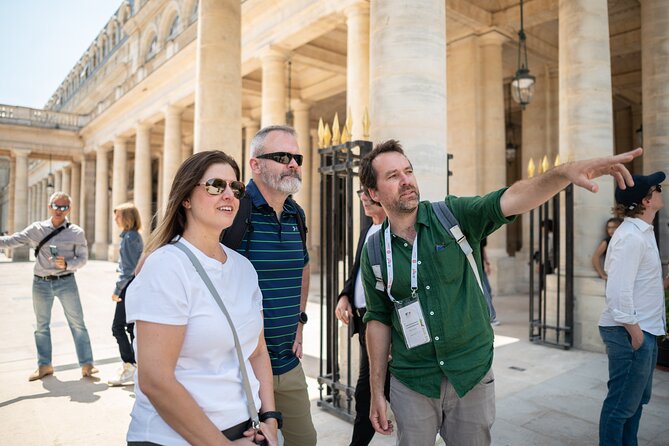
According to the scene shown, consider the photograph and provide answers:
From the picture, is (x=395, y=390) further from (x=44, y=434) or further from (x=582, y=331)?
(x=582, y=331)

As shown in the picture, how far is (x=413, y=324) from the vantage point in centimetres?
224

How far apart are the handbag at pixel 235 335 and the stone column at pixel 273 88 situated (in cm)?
1174

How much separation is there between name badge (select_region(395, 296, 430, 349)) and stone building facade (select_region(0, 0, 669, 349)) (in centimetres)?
160

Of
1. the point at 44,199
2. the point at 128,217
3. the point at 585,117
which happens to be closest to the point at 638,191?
the point at 585,117

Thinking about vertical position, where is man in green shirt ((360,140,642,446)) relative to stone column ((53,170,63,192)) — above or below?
below

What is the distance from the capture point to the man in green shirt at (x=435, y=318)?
2195 mm

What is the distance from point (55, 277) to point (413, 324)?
16.8 ft

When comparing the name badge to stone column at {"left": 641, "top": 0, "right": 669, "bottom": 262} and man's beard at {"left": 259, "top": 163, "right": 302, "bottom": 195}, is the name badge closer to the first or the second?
man's beard at {"left": 259, "top": 163, "right": 302, "bottom": 195}

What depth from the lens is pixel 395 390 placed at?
2.37 m

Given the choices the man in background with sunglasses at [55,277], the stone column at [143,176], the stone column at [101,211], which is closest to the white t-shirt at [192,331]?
the man in background with sunglasses at [55,277]

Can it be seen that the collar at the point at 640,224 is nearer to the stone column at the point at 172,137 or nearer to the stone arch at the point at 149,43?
the stone column at the point at 172,137

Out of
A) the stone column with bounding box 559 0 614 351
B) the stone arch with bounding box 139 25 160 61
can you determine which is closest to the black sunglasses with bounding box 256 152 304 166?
the stone column with bounding box 559 0 614 351

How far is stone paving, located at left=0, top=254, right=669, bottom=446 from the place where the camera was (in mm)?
3957

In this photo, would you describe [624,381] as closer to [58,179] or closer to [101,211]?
[101,211]
